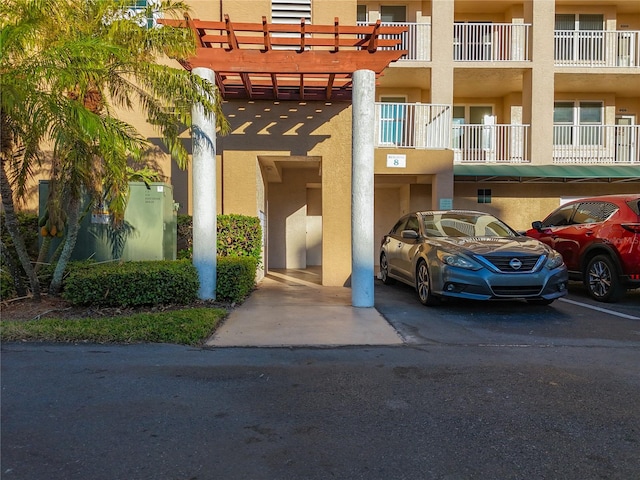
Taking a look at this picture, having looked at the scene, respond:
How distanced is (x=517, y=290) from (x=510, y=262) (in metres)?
0.41

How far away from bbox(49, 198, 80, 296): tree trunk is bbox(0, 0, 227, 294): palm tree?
1 centimetres

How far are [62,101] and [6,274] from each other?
3.22 meters

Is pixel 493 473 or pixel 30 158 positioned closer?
pixel 493 473

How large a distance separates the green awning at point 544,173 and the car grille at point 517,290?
21.2 ft

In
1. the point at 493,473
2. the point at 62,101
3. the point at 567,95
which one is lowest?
the point at 493,473

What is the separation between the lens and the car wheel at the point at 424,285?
23.6ft

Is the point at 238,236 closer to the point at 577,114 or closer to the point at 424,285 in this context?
the point at 424,285

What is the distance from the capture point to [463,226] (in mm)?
8195

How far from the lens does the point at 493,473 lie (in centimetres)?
259

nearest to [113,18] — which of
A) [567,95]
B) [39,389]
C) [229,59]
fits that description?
[229,59]

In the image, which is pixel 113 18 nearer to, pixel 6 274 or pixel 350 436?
pixel 6 274

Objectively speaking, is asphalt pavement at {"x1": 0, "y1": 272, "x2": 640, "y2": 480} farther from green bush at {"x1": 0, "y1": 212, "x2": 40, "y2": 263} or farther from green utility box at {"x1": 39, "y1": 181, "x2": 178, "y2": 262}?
green bush at {"x1": 0, "y1": 212, "x2": 40, "y2": 263}

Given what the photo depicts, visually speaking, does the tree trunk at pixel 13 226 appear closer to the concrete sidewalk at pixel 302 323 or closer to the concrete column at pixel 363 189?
the concrete sidewalk at pixel 302 323

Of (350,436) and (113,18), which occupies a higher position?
(113,18)
